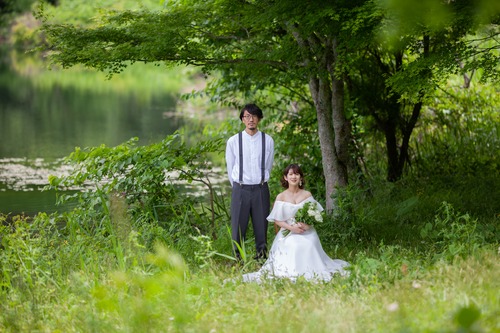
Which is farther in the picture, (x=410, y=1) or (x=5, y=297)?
(x=5, y=297)

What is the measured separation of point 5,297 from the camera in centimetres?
573

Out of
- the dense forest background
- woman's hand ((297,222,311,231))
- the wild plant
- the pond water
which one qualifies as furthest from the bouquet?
the pond water

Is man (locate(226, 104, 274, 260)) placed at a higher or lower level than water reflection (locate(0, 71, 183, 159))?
higher

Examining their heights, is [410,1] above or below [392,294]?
above

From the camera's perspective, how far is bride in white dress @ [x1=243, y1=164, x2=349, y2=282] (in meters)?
6.35

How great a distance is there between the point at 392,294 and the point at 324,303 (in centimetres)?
43

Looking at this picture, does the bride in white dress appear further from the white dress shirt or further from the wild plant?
the wild plant

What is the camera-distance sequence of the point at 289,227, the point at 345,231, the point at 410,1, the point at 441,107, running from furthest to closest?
the point at 441,107, the point at 345,231, the point at 289,227, the point at 410,1

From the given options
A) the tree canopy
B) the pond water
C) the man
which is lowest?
the pond water

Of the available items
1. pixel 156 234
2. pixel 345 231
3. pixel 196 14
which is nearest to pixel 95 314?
pixel 156 234

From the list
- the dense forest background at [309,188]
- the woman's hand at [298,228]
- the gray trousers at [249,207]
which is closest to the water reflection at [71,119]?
the dense forest background at [309,188]

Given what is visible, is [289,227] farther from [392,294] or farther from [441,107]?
[441,107]

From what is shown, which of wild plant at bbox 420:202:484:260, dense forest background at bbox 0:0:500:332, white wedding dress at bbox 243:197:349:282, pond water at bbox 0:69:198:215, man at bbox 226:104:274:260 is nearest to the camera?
dense forest background at bbox 0:0:500:332

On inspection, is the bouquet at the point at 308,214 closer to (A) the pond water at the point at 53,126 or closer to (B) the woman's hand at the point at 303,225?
(B) the woman's hand at the point at 303,225
